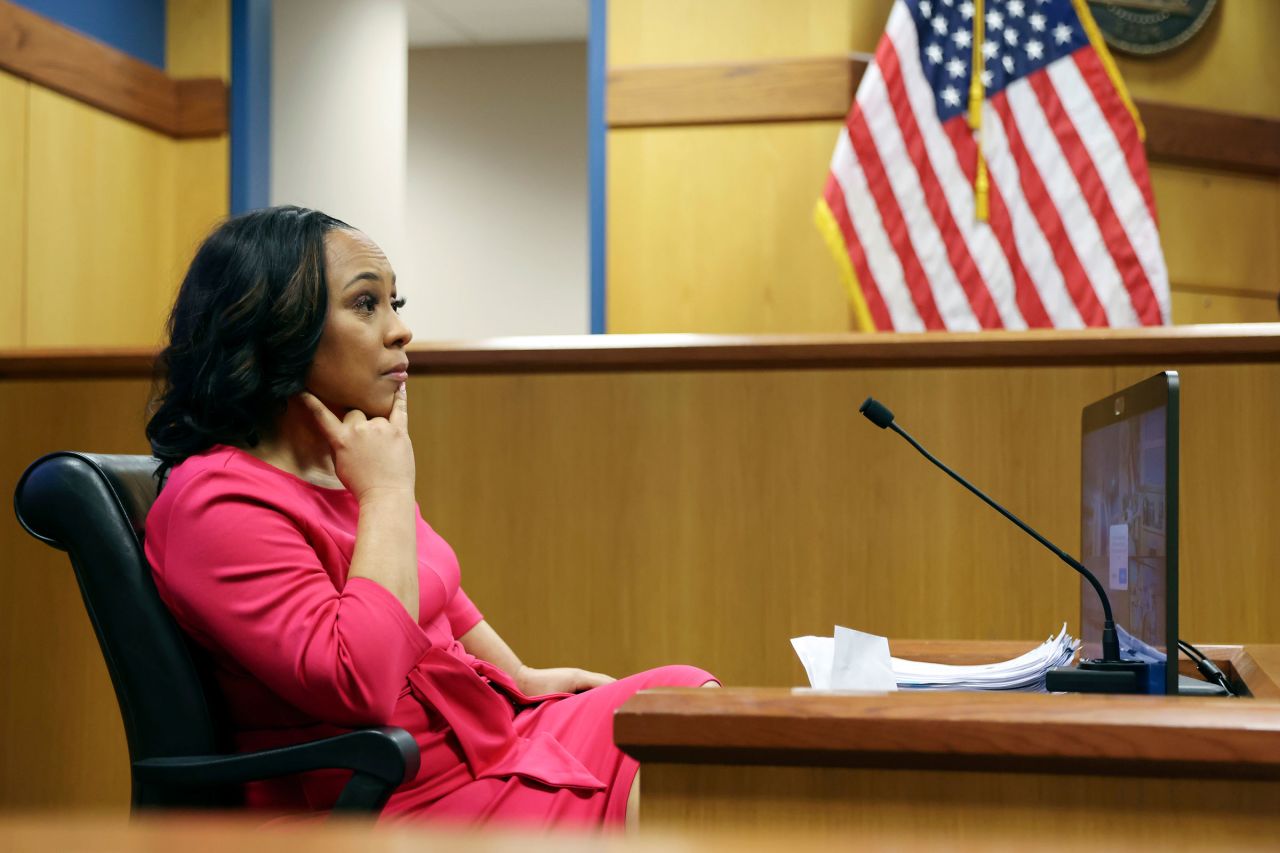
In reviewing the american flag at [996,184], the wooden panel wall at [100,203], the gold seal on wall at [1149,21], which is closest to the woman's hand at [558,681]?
the american flag at [996,184]

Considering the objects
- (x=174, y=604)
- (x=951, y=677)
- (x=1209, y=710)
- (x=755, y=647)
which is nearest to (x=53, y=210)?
(x=755, y=647)

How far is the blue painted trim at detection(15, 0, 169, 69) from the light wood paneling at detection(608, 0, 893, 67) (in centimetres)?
163

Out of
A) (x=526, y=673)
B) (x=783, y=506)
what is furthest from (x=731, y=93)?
(x=526, y=673)

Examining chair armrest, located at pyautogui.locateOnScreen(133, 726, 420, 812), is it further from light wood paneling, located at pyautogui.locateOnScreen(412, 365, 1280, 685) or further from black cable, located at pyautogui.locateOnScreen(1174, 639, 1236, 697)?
light wood paneling, located at pyautogui.locateOnScreen(412, 365, 1280, 685)

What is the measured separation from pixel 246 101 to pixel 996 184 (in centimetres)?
259

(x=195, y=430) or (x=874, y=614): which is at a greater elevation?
(x=195, y=430)

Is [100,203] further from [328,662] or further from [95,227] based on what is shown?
[328,662]

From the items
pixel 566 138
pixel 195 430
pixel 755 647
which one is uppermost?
pixel 566 138

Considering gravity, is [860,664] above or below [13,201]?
below

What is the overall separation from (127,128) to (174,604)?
139 inches

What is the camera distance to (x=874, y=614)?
7.13 feet

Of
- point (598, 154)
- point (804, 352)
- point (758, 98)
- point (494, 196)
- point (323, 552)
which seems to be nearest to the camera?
point (323, 552)

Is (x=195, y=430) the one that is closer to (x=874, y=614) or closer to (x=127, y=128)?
(x=874, y=614)

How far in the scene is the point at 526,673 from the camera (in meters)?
1.69
